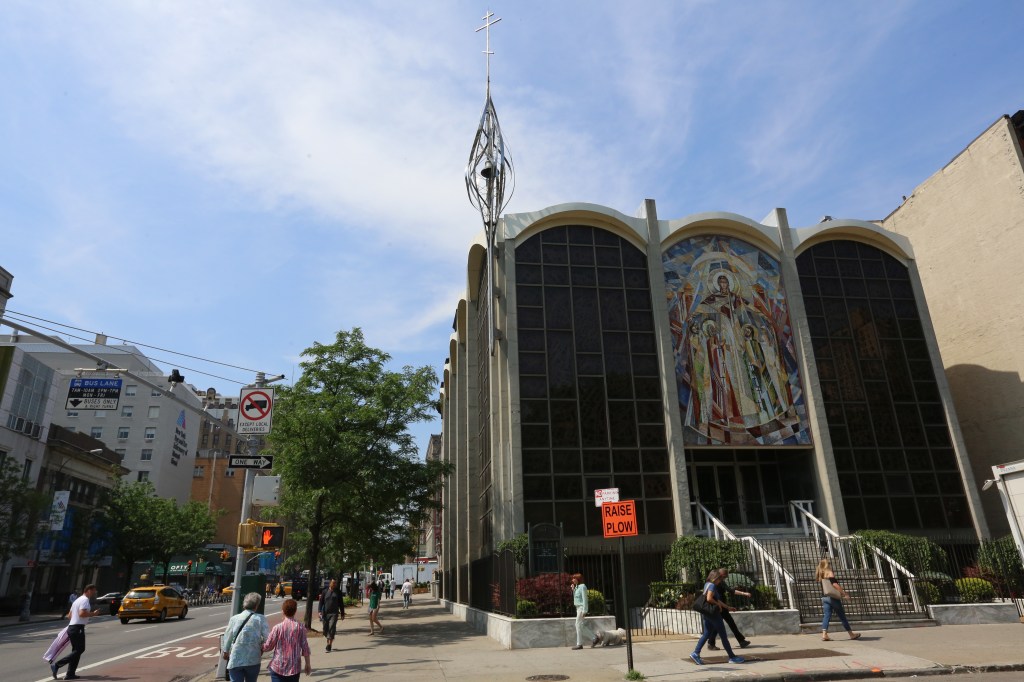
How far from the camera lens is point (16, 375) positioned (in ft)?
138

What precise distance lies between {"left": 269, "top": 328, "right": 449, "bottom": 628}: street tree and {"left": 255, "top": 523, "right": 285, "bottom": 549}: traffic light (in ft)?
27.1

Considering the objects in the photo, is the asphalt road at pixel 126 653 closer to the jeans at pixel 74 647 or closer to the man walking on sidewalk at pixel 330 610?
the jeans at pixel 74 647

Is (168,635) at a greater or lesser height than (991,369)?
lesser

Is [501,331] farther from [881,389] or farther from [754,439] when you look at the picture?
[881,389]

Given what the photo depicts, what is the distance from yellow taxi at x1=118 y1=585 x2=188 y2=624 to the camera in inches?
1190

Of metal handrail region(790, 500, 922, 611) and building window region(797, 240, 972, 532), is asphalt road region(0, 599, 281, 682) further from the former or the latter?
building window region(797, 240, 972, 532)

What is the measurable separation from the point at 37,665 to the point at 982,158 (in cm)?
4138

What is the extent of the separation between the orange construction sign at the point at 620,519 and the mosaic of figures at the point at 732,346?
13.2 m

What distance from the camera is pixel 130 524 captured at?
49.3 meters

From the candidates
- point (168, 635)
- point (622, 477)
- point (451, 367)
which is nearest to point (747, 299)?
point (622, 477)

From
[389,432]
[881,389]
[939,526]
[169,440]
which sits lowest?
[939,526]

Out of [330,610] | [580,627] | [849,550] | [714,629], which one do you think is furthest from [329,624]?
[849,550]

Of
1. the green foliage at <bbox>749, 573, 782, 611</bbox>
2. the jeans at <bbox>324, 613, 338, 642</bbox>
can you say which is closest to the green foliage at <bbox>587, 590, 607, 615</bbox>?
the green foliage at <bbox>749, 573, 782, 611</bbox>

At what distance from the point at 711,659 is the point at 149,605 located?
27860 mm
